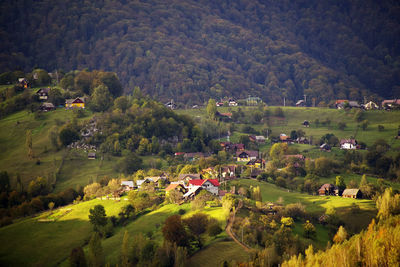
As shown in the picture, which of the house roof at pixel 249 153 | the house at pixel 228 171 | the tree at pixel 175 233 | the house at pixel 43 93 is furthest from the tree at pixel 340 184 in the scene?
the house at pixel 43 93

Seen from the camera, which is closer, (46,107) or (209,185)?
(209,185)

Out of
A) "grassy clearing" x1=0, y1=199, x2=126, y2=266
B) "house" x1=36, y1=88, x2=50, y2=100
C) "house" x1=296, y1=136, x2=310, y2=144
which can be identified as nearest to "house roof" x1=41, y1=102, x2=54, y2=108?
"house" x1=36, y1=88, x2=50, y2=100

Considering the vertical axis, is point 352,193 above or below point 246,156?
above

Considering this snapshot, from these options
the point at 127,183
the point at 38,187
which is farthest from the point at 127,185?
the point at 38,187

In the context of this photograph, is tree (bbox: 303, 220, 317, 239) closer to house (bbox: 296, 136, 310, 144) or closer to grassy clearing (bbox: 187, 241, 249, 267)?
grassy clearing (bbox: 187, 241, 249, 267)

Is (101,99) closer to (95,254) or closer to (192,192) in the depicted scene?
(192,192)

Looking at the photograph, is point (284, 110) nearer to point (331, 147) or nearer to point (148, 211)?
point (331, 147)
